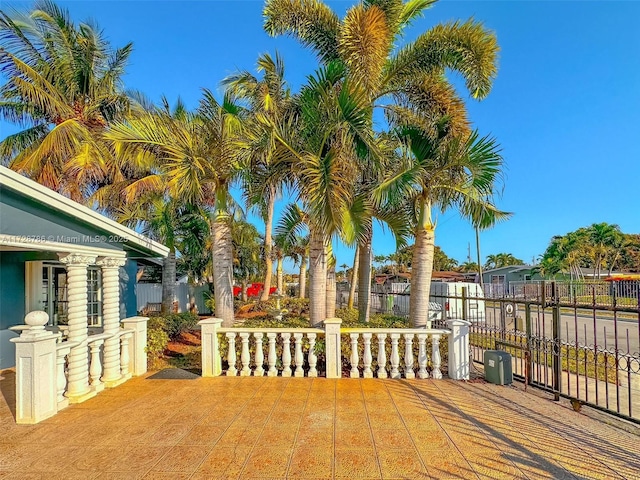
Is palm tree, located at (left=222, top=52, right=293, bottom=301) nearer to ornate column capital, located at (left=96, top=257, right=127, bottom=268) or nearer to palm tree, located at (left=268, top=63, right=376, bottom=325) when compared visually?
palm tree, located at (left=268, top=63, right=376, bottom=325)

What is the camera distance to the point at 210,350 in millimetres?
6246

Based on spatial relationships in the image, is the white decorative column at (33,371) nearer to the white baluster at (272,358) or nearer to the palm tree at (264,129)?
the white baluster at (272,358)

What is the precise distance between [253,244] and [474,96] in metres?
14.1

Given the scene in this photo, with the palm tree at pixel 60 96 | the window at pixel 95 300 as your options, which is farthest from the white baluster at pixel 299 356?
the palm tree at pixel 60 96

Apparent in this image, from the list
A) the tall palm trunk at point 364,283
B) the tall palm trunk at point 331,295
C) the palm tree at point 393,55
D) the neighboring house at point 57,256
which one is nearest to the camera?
the neighboring house at point 57,256

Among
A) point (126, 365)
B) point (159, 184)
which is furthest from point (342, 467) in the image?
point (159, 184)

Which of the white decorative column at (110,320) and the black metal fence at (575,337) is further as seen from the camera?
the white decorative column at (110,320)

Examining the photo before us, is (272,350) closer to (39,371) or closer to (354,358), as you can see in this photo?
(354,358)

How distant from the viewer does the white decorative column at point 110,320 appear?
5.78 meters

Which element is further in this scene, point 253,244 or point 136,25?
point 253,244

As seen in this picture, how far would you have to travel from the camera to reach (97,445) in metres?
3.71

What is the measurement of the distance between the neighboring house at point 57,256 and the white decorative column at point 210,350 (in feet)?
4.86

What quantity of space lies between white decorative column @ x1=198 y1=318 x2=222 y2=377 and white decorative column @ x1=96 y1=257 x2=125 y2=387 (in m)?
1.34

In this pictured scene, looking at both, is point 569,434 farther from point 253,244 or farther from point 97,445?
point 253,244
